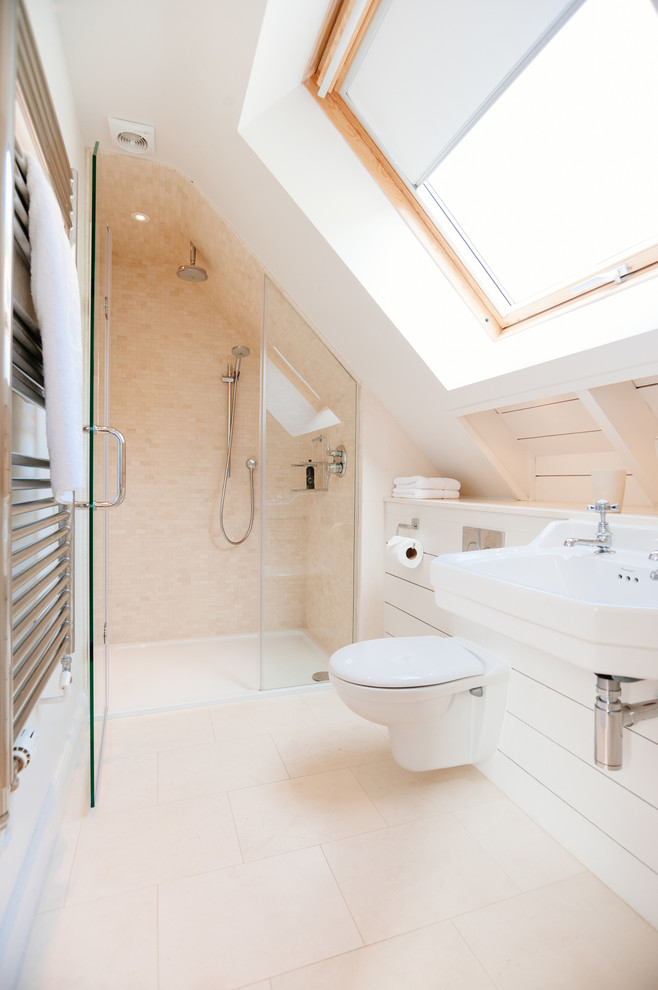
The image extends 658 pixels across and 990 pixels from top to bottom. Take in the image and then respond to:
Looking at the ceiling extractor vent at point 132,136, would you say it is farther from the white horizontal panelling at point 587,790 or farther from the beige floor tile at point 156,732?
the white horizontal panelling at point 587,790

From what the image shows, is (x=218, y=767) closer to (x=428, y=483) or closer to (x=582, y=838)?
(x=582, y=838)

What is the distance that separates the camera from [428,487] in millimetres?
2297

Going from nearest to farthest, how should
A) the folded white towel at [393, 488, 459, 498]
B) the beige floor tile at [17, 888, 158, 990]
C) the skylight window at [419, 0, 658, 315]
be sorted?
the beige floor tile at [17, 888, 158, 990], the skylight window at [419, 0, 658, 315], the folded white towel at [393, 488, 459, 498]

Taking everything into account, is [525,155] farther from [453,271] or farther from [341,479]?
[341,479]

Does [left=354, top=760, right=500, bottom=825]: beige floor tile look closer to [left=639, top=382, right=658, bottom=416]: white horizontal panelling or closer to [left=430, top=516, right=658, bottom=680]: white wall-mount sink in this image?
[left=430, top=516, right=658, bottom=680]: white wall-mount sink

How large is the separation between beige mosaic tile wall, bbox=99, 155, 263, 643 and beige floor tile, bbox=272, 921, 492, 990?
2302 millimetres

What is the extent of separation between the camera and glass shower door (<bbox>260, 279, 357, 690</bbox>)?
7.77ft

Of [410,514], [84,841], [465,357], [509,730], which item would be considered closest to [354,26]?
[465,357]

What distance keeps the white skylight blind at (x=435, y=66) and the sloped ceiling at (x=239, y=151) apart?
0.75ft

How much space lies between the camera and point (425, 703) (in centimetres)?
149

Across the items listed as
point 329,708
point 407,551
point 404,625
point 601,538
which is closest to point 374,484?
point 407,551

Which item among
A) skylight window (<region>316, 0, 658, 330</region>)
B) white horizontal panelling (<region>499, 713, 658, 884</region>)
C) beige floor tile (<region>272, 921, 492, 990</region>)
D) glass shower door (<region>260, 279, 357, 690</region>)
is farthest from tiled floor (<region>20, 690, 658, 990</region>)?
skylight window (<region>316, 0, 658, 330</region>)

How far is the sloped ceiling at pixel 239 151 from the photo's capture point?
54.0 inches

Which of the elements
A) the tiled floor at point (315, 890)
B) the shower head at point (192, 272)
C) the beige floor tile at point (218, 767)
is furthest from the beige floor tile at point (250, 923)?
the shower head at point (192, 272)
